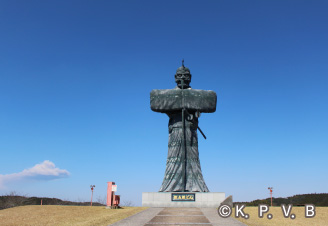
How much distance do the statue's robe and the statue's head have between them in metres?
0.82

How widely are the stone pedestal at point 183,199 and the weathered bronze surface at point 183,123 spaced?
151 centimetres

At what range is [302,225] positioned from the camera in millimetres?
9789

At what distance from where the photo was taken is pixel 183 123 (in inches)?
885

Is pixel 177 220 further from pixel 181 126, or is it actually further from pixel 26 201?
pixel 26 201

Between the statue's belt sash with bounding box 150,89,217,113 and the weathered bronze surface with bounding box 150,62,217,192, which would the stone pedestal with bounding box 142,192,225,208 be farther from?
the statue's belt sash with bounding box 150,89,217,113

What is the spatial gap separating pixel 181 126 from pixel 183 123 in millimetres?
356

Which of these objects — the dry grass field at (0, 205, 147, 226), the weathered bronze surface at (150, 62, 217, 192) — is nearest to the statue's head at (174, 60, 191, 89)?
the weathered bronze surface at (150, 62, 217, 192)

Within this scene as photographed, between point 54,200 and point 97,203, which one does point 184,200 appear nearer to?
point 97,203

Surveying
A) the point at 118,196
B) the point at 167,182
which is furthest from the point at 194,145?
the point at 118,196

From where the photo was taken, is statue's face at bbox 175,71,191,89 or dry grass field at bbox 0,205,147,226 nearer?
dry grass field at bbox 0,205,147,226

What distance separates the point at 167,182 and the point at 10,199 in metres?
12.8

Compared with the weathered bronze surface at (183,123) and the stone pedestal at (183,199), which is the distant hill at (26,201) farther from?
the weathered bronze surface at (183,123)

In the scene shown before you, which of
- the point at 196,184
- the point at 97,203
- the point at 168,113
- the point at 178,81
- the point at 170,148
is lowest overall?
the point at 97,203

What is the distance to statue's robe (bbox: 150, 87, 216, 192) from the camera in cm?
2186
